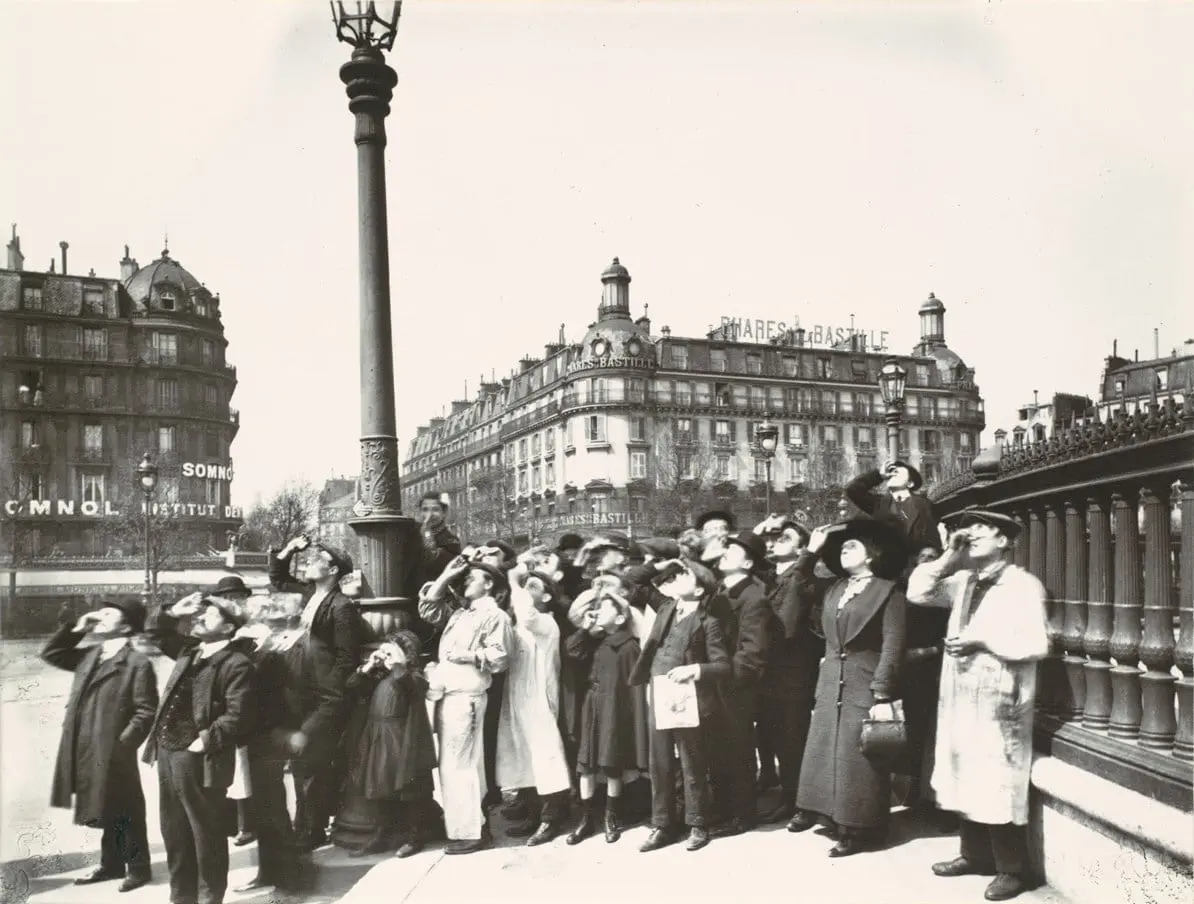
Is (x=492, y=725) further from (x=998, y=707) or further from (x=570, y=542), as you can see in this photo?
(x=998, y=707)

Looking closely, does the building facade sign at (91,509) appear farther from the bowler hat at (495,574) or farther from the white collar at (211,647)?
the bowler hat at (495,574)

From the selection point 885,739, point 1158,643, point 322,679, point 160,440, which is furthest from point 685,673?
point 160,440

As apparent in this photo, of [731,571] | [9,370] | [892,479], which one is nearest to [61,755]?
[9,370]

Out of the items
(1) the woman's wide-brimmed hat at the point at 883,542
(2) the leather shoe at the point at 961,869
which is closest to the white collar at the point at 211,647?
(1) the woman's wide-brimmed hat at the point at 883,542

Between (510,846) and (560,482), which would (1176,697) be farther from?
(560,482)

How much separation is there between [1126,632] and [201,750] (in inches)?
197

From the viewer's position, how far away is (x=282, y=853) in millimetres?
5316

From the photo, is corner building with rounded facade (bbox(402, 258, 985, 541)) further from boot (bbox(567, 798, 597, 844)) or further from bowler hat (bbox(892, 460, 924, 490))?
boot (bbox(567, 798, 597, 844))

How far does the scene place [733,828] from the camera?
5926mm

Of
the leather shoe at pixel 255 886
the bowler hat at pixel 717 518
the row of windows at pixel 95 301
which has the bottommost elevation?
the leather shoe at pixel 255 886

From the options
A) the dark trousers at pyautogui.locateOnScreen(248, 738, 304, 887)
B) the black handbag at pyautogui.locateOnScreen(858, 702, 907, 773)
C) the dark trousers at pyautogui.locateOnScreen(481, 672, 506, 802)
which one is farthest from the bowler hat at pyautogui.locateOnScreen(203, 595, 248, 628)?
the black handbag at pyautogui.locateOnScreen(858, 702, 907, 773)

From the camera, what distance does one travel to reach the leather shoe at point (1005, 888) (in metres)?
4.60

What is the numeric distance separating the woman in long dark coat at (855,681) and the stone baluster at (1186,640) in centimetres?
151

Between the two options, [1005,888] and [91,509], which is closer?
[1005,888]
